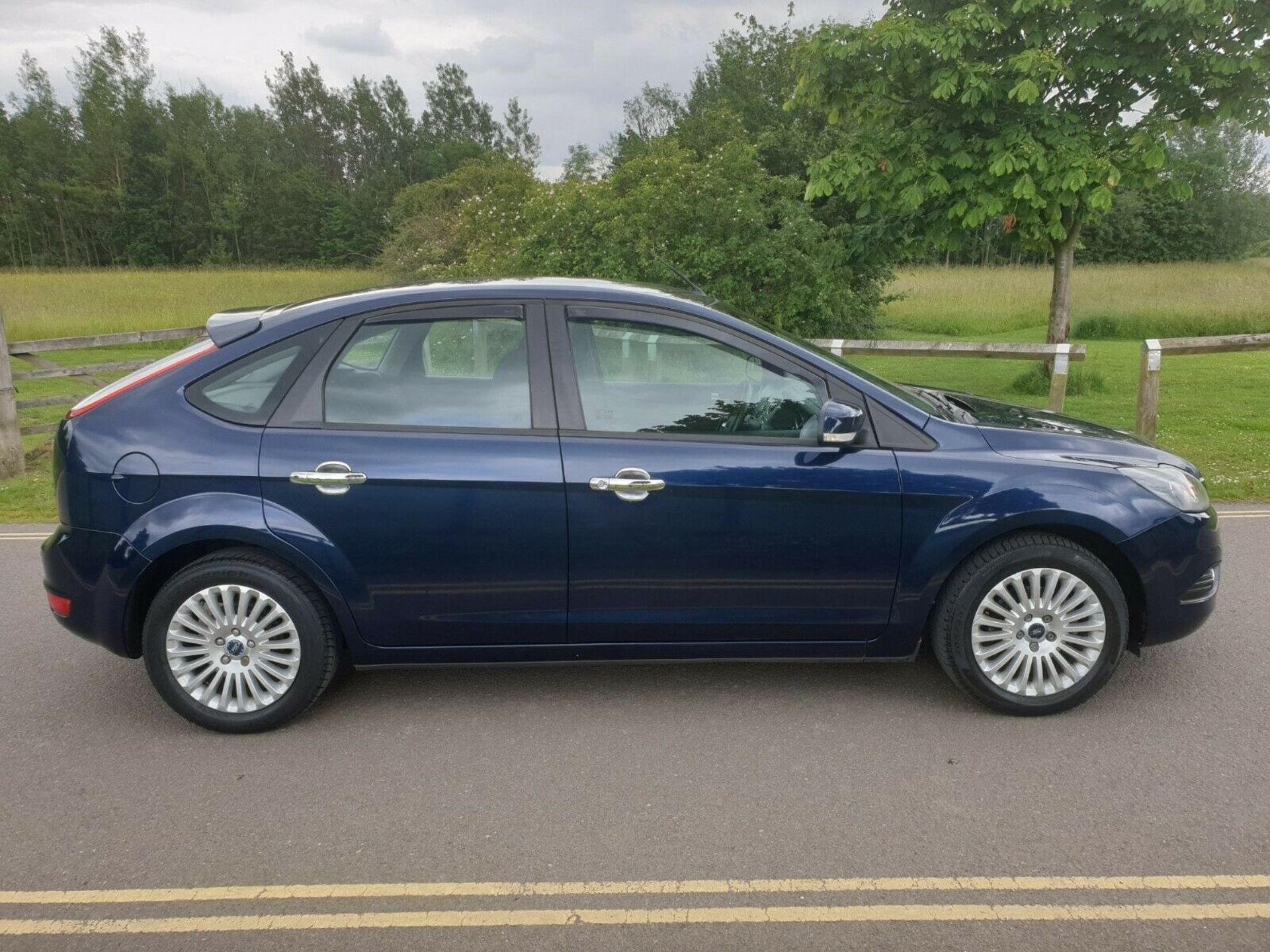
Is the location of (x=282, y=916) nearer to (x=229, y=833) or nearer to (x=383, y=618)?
(x=229, y=833)

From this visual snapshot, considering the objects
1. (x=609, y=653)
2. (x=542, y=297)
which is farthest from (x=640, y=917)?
(x=542, y=297)

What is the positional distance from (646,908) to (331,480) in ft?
6.49

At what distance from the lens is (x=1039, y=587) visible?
155 inches

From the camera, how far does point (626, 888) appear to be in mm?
2939

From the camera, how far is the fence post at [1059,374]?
334 inches

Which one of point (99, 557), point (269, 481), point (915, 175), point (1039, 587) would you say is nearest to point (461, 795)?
point (269, 481)

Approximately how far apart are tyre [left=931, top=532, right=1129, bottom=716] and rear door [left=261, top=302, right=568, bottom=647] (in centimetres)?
161

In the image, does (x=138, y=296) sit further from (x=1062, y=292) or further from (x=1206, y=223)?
(x=1206, y=223)

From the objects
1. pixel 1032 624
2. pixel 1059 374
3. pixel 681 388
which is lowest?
pixel 1032 624

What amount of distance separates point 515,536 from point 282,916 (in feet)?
5.10

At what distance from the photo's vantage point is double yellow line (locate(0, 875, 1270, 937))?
2775 millimetres

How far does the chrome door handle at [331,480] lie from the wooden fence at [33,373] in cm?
565

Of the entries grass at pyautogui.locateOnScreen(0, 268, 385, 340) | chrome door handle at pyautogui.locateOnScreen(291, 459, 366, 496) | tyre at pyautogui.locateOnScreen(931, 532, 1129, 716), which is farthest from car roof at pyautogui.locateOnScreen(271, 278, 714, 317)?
grass at pyautogui.locateOnScreen(0, 268, 385, 340)

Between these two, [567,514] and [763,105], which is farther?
[763,105]
